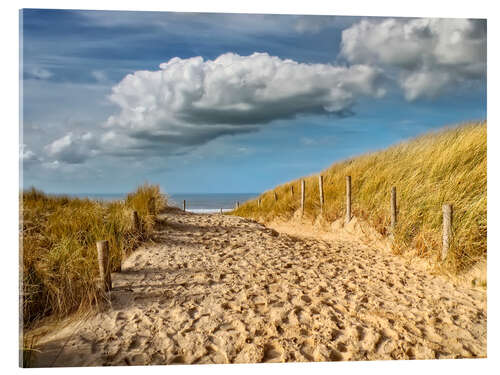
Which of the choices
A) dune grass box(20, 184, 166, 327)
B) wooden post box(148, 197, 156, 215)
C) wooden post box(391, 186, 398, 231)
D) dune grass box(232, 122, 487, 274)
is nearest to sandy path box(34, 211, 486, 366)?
dune grass box(20, 184, 166, 327)

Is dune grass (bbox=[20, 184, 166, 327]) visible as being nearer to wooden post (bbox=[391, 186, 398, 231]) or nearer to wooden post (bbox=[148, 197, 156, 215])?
wooden post (bbox=[148, 197, 156, 215])

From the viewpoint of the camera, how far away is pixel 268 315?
10.9 feet

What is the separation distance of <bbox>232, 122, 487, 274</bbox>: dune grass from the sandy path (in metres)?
0.54

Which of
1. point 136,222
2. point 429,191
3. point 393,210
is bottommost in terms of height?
point 136,222

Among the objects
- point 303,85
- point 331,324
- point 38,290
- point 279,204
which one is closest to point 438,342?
point 331,324

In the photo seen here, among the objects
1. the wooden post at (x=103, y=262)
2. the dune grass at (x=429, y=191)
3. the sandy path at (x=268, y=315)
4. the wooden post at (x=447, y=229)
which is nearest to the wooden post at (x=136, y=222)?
the sandy path at (x=268, y=315)

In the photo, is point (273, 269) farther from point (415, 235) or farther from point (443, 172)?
point (443, 172)

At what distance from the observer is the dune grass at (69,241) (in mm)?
3518

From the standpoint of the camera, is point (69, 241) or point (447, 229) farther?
point (447, 229)

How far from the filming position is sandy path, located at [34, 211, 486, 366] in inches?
112

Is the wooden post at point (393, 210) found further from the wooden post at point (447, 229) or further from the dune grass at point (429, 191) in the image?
the wooden post at point (447, 229)

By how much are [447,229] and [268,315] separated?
278cm

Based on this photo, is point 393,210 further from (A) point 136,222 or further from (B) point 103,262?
(B) point 103,262

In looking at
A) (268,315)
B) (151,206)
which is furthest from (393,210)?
(151,206)
